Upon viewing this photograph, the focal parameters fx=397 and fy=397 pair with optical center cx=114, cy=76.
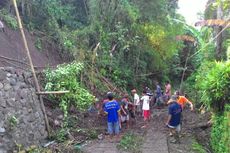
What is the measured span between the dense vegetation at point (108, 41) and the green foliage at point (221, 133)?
2.89 m

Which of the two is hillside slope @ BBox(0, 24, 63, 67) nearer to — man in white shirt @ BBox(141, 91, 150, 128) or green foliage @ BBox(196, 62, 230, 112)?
man in white shirt @ BBox(141, 91, 150, 128)

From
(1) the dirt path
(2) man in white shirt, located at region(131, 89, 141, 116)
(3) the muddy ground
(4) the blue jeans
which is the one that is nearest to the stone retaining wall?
(3) the muddy ground

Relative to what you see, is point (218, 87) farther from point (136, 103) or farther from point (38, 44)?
point (38, 44)

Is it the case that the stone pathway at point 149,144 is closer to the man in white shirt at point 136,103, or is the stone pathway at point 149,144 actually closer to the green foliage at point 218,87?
the man in white shirt at point 136,103

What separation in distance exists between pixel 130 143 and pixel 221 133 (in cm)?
270

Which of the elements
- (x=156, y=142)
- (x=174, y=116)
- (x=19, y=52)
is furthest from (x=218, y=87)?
(x=19, y=52)

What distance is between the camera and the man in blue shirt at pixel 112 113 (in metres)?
12.4

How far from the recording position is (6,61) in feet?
45.3

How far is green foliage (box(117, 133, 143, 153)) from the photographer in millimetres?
11356

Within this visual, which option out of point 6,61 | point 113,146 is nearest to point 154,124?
point 113,146

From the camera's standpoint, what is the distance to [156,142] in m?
12.1

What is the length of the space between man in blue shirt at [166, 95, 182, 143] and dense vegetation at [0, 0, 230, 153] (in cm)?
307

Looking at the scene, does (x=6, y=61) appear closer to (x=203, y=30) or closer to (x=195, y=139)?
(x=195, y=139)

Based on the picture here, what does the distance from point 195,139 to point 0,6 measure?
10.7m
